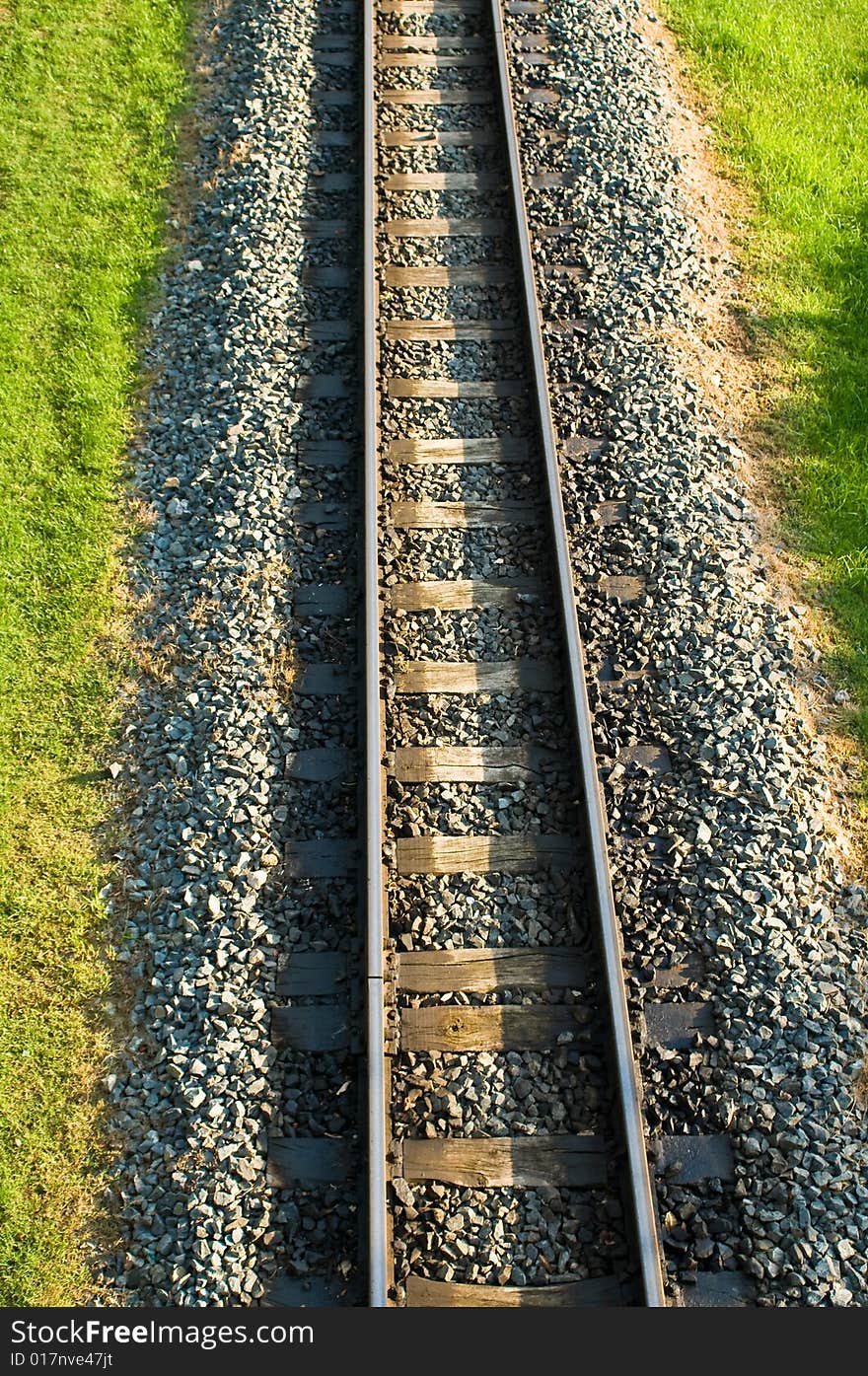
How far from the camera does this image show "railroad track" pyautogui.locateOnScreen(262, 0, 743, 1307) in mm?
4785

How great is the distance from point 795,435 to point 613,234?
1961mm

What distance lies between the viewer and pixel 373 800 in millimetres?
5645

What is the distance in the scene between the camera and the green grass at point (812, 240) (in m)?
7.10

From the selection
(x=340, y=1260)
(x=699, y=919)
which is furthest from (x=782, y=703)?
(x=340, y=1260)

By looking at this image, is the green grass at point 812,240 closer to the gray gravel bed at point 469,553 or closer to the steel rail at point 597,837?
the steel rail at point 597,837

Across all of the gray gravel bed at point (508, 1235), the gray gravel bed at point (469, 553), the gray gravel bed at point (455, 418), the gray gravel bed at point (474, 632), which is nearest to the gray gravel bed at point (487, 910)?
the gray gravel bed at point (508, 1235)

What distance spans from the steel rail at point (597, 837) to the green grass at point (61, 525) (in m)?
2.23

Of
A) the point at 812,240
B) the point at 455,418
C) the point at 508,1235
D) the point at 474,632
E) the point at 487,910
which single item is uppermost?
the point at 812,240

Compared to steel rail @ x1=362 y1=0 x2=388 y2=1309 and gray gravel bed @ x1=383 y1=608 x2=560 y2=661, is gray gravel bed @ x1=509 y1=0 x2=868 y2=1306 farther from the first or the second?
steel rail @ x1=362 y1=0 x2=388 y2=1309

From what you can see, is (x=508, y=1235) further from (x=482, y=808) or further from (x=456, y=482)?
(x=456, y=482)

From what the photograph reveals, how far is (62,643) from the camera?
6.63 meters

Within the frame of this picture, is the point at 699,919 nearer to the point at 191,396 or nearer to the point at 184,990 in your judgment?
the point at 184,990

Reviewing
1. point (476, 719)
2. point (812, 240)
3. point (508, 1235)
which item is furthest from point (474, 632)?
point (812, 240)

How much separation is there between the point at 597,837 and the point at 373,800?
106 cm
